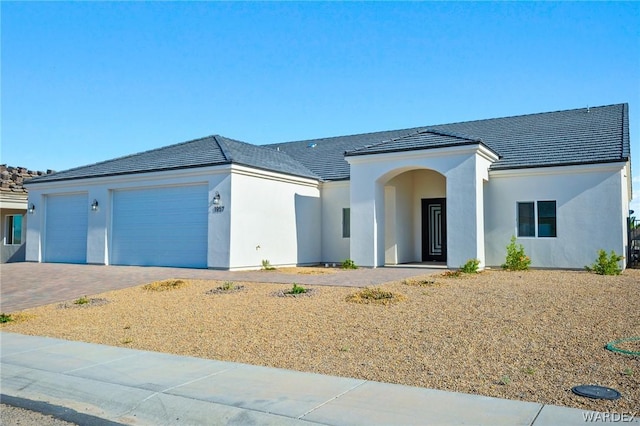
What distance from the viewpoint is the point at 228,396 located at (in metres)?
6.30

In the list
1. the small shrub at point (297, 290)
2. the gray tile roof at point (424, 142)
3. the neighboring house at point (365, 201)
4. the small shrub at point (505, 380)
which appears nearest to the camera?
the small shrub at point (505, 380)

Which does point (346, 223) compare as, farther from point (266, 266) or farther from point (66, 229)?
point (66, 229)

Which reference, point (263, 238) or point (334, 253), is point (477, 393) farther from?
point (334, 253)

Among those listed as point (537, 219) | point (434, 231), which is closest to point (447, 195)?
point (537, 219)

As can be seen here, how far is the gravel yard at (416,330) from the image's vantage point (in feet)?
21.8

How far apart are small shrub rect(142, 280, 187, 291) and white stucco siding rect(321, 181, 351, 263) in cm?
864

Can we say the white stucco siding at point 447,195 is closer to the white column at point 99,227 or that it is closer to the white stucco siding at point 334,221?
the white stucco siding at point 334,221

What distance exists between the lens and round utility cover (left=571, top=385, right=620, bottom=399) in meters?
5.71

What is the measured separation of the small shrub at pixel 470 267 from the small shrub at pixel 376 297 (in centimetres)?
548

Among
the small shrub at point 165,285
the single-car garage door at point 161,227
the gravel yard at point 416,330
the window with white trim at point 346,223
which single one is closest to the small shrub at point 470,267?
the gravel yard at point 416,330

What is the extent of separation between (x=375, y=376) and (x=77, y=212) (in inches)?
783

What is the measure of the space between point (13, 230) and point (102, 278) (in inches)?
591

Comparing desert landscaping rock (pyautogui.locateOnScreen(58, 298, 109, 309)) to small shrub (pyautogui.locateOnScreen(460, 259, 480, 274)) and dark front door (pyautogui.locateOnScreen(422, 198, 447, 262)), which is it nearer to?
small shrub (pyautogui.locateOnScreen(460, 259, 480, 274))

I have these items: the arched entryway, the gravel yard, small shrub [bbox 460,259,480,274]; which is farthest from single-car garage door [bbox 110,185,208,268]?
small shrub [bbox 460,259,480,274]
